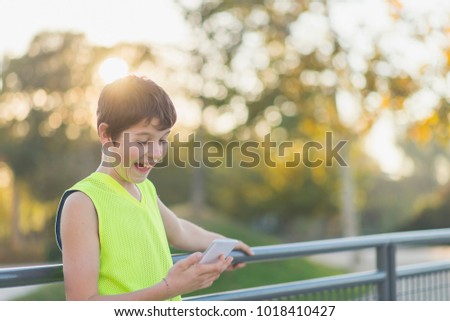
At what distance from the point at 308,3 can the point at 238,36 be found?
225 centimetres

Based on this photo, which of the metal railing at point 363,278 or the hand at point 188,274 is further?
the metal railing at point 363,278

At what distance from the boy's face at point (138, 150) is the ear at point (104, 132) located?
0.10ft

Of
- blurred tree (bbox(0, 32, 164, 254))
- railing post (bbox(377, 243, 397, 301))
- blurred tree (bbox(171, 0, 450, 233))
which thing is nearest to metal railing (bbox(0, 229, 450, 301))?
railing post (bbox(377, 243, 397, 301))

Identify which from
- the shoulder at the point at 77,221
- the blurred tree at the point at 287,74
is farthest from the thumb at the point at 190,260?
the blurred tree at the point at 287,74

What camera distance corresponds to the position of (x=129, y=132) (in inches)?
92.9

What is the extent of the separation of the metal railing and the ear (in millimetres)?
567

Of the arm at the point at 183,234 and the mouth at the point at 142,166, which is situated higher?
the mouth at the point at 142,166

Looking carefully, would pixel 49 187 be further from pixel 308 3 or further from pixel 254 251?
pixel 254 251

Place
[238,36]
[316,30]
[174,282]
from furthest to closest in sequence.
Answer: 1. [238,36]
2. [316,30]
3. [174,282]

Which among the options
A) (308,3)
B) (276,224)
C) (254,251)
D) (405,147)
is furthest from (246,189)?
(254,251)

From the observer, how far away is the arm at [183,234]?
9.62 ft

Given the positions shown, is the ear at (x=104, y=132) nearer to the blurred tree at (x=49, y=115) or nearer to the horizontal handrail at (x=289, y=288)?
the horizontal handrail at (x=289, y=288)
